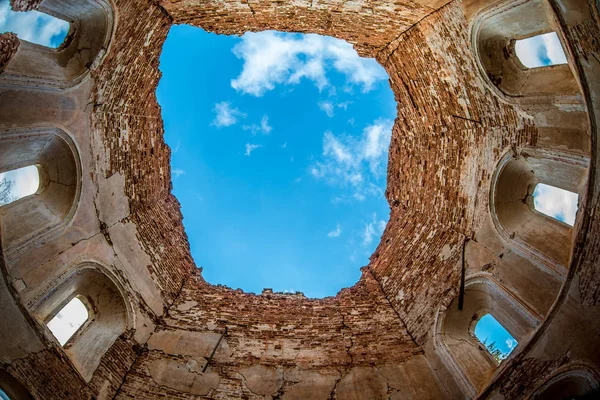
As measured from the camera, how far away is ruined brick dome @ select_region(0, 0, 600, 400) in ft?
17.4

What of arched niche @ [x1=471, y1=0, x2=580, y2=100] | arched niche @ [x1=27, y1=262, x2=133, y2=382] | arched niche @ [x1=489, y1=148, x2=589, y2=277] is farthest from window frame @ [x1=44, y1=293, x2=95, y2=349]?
arched niche @ [x1=471, y1=0, x2=580, y2=100]

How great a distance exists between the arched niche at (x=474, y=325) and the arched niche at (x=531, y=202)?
77 cm

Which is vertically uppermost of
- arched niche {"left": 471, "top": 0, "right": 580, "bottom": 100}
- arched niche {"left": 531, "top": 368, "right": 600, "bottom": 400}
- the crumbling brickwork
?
arched niche {"left": 471, "top": 0, "right": 580, "bottom": 100}

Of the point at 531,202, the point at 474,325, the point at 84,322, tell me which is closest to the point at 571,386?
the point at 474,325

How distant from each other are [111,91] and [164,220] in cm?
324

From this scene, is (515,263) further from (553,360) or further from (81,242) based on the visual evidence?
(81,242)

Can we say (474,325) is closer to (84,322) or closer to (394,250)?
(394,250)

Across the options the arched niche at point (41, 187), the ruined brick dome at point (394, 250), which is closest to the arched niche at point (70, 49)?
the ruined brick dome at point (394, 250)

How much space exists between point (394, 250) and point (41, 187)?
24.1 feet

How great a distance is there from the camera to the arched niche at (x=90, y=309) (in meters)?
6.19

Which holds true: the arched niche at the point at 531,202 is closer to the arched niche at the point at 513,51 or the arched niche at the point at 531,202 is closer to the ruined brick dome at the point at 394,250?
the ruined brick dome at the point at 394,250

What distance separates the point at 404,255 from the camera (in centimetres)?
→ 907

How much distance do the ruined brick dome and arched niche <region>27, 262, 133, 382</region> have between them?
0.03 metres

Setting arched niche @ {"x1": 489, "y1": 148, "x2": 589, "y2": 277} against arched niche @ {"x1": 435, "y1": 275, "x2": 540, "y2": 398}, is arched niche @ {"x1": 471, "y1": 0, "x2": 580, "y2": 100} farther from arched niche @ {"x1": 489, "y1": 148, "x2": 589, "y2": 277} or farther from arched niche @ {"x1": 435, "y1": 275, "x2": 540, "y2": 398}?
arched niche @ {"x1": 435, "y1": 275, "x2": 540, "y2": 398}
